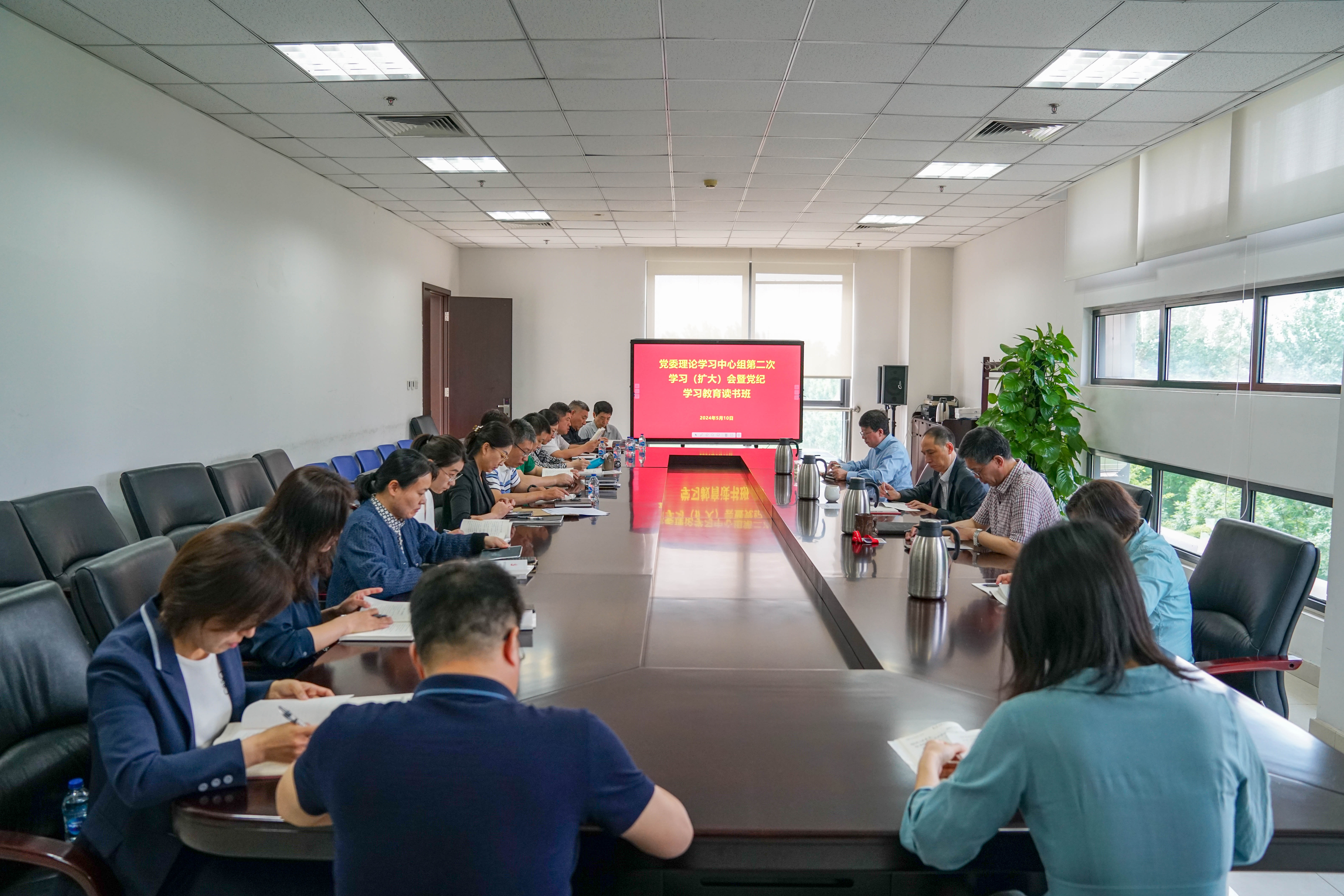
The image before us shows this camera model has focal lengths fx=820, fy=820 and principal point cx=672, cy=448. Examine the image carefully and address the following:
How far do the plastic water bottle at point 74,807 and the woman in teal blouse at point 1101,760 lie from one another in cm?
156

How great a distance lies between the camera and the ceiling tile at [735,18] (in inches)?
127

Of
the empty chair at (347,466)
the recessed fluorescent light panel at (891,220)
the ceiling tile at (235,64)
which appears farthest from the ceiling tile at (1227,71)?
the empty chair at (347,466)

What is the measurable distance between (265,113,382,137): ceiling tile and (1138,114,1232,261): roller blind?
5.02 m

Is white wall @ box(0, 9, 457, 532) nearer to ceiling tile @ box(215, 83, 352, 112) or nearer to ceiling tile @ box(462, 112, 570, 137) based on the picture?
ceiling tile @ box(215, 83, 352, 112)

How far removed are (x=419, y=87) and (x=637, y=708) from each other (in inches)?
147

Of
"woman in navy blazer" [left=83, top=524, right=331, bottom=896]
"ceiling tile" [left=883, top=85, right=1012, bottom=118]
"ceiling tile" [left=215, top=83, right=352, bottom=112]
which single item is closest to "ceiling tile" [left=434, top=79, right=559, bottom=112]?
"ceiling tile" [left=215, top=83, right=352, bottom=112]

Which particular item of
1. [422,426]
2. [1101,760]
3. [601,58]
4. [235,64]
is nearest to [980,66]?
[601,58]

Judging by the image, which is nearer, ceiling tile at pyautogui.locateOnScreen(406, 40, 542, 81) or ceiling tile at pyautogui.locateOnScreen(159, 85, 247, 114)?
ceiling tile at pyautogui.locateOnScreen(406, 40, 542, 81)

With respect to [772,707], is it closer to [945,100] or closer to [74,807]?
[74,807]

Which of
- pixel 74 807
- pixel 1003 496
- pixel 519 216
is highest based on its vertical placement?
pixel 519 216

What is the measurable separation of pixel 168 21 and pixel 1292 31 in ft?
15.5

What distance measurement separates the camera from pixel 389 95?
14.3ft

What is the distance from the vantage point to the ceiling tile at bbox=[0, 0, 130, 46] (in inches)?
132

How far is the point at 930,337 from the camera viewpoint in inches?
389
